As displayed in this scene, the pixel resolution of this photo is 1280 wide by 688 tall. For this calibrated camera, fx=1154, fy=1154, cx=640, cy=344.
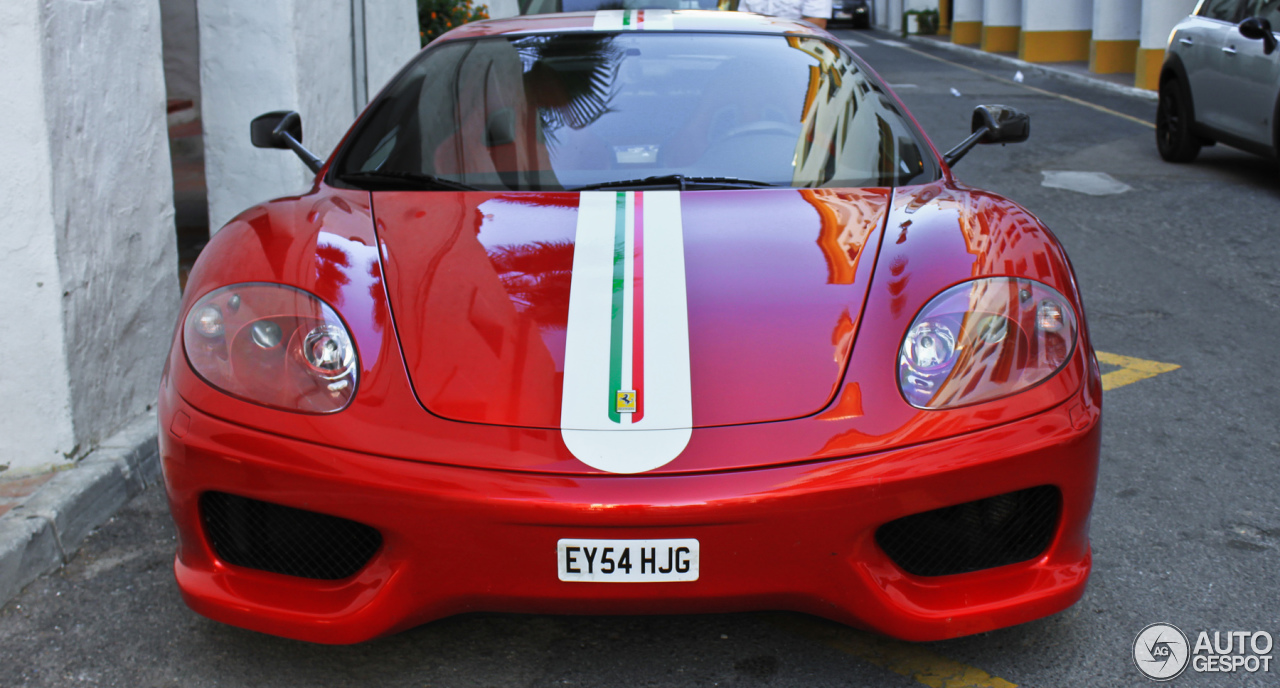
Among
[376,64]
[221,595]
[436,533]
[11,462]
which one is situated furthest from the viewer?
[376,64]

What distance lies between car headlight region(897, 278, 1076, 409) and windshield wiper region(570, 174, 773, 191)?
2.31ft

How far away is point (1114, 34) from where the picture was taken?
703 inches

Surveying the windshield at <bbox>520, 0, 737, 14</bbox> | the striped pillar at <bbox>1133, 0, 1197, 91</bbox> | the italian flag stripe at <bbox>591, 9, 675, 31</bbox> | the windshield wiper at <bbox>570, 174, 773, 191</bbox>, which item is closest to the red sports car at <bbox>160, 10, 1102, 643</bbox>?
the windshield wiper at <bbox>570, 174, 773, 191</bbox>

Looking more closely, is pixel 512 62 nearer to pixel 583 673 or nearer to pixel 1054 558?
pixel 583 673

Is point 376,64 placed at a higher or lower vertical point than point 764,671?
higher

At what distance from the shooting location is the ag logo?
89.4 inches

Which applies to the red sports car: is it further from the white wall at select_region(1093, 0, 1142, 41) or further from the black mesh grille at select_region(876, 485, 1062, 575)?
the white wall at select_region(1093, 0, 1142, 41)

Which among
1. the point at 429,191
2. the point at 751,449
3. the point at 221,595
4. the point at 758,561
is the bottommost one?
the point at 221,595

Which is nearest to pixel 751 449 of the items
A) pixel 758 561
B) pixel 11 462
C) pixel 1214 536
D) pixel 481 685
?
pixel 758 561

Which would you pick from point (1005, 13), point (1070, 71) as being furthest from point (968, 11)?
point (1070, 71)

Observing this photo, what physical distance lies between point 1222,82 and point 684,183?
6751mm

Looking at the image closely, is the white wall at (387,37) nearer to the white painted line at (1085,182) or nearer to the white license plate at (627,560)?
the white painted line at (1085,182)

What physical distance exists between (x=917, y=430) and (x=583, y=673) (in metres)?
0.82

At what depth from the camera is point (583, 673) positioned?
2.29 m
